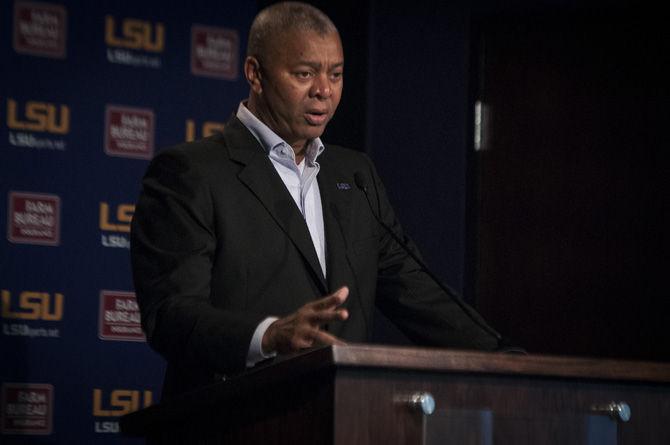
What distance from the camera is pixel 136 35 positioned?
4.38m

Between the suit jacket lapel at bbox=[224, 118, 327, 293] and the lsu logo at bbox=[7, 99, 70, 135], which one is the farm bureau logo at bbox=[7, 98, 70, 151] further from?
the suit jacket lapel at bbox=[224, 118, 327, 293]

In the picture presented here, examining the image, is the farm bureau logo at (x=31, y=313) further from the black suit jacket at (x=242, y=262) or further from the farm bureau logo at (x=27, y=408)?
the black suit jacket at (x=242, y=262)

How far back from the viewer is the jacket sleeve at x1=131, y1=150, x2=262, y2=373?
2242 millimetres

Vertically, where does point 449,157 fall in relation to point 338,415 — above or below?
above

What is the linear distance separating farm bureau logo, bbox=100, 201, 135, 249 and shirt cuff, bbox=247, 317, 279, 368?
7.16ft

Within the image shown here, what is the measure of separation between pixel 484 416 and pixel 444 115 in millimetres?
2547

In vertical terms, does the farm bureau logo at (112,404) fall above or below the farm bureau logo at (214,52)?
below

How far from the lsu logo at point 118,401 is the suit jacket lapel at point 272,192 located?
161 cm

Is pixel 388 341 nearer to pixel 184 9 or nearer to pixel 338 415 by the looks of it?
pixel 184 9

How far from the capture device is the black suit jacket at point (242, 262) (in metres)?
2.36

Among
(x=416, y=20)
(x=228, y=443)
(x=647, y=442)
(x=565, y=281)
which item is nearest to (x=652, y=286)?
(x=565, y=281)

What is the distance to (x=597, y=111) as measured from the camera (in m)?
4.82

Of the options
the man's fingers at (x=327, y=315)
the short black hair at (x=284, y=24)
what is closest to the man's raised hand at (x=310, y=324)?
the man's fingers at (x=327, y=315)

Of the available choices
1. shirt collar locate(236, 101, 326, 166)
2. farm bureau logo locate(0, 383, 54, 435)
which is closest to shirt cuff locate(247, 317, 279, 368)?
shirt collar locate(236, 101, 326, 166)
